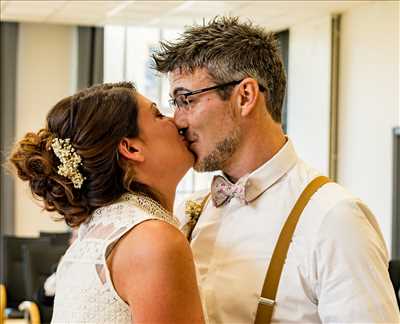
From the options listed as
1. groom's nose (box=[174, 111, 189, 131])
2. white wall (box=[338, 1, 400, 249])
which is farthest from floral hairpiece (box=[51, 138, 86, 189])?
white wall (box=[338, 1, 400, 249])

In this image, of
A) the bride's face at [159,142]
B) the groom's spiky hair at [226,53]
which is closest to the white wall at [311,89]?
the groom's spiky hair at [226,53]

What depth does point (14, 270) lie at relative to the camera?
7281mm

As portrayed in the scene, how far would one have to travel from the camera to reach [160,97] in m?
12.0

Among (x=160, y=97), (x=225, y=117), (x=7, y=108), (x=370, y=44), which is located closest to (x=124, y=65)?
(x=160, y=97)

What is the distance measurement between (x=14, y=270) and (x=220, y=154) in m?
5.41

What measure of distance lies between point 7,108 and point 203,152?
29.4 ft

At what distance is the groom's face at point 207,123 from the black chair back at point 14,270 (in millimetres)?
5135

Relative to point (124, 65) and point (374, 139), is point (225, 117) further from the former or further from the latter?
point (124, 65)

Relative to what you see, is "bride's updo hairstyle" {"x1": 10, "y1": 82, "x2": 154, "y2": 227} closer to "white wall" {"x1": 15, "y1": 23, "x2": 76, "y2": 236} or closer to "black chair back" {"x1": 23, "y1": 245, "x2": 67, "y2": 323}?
"black chair back" {"x1": 23, "y1": 245, "x2": 67, "y2": 323}

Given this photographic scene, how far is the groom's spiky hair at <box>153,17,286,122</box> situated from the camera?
2189 mm

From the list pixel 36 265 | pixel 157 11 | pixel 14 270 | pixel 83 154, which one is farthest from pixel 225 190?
pixel 157 11

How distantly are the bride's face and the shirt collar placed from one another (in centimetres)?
17

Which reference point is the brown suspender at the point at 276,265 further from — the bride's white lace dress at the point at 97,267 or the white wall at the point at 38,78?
the white wall at the point at 38,78

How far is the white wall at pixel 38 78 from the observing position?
1109 centimetres
